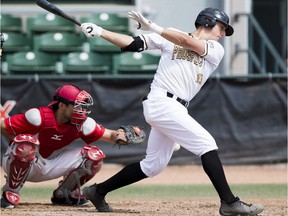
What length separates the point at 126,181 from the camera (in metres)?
7.09

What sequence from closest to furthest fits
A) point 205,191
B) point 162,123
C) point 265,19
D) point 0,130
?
1. point 162,123
2. point 0,130
3. point 205,191
4. point 265,19

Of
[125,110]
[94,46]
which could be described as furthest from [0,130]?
[94,46]

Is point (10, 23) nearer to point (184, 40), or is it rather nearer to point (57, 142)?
point (57, 142)

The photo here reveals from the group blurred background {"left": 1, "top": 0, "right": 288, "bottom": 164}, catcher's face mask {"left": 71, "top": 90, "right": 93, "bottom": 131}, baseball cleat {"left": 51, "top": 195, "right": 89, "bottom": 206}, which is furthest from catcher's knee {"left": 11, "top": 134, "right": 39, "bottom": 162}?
blurred background {"left": 1, "top": 0, "right": 288, "bottom": 164}

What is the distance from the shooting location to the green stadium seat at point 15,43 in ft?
48.0

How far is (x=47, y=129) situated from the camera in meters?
7.25

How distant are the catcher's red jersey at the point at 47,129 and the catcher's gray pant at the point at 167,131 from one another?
0.67 meters

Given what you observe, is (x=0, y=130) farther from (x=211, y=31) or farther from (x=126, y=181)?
(x=211, y=31)

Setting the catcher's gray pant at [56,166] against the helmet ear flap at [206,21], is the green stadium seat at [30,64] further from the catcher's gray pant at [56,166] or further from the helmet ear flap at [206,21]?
the helmet ear flap at [206,21]

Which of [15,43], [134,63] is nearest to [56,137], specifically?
[134,63]

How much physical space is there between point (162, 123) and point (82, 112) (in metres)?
0.81

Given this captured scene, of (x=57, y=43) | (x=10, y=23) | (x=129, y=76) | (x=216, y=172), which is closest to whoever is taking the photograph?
(x=216, y=172)

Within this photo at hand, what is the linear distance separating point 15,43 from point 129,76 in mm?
3023

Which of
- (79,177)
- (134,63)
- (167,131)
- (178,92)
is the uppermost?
(178,92)
